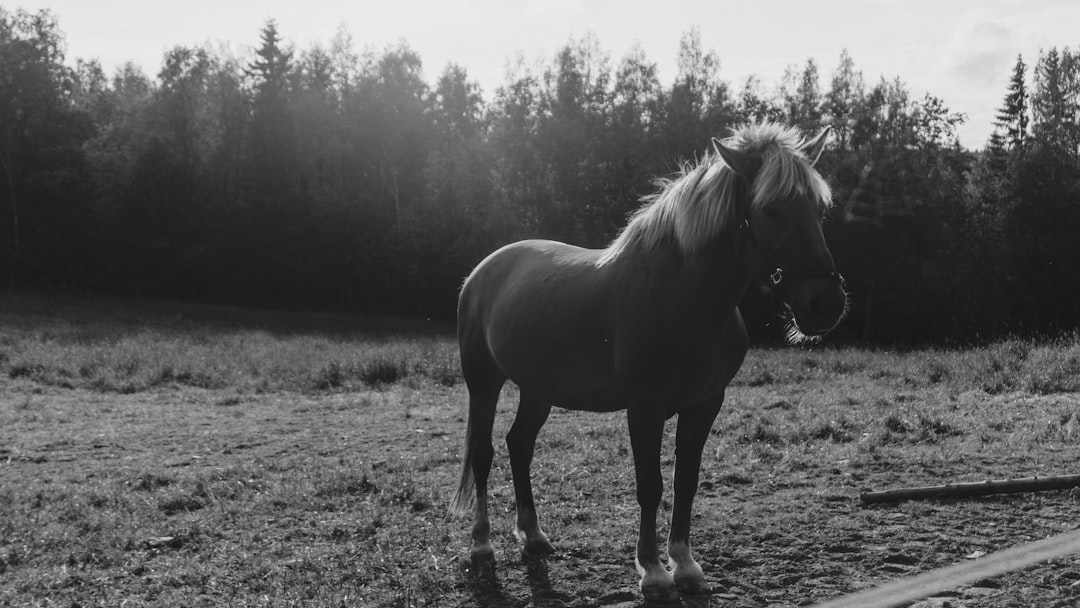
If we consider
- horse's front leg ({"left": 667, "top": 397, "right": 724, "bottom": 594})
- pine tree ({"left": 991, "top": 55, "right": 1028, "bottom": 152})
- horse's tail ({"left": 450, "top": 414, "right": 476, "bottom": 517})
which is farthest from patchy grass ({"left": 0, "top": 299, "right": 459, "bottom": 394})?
pine tree ({"left": 991, "top": 55, "right": 1028, "bottom": 152})

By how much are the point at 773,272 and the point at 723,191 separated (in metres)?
0.48

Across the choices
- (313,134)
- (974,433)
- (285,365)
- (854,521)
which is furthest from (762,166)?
(313,134)

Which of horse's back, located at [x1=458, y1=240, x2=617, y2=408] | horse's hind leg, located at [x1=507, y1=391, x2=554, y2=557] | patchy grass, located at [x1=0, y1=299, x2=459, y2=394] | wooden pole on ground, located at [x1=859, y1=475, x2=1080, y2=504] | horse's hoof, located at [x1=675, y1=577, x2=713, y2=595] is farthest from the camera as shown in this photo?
patchy grass, located at [x1=0, y1=299, x2=459, y2=394]

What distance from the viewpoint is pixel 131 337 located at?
2250cm

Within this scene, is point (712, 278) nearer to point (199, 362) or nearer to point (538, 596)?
point (538, 596)

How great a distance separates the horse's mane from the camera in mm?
3861

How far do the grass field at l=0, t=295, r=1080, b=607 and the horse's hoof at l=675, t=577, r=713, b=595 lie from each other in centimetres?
10

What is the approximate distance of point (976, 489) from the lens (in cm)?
611

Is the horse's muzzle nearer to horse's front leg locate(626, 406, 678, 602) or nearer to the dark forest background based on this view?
horse's front leg locate(626, 406, 678, 602)

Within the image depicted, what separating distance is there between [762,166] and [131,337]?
22.2 m

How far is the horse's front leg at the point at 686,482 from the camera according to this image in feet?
14.7

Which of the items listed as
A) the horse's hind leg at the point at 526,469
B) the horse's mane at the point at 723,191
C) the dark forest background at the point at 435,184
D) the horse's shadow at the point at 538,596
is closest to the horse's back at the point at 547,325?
the horse's hind leg at the point at 526,469

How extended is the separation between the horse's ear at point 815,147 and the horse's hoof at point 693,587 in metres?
2.27

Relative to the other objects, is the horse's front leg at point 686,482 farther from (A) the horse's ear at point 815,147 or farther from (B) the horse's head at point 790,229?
(A) the horse's ear at point 815,147
